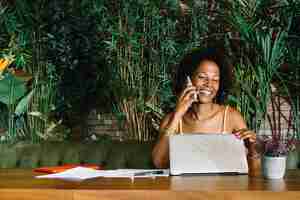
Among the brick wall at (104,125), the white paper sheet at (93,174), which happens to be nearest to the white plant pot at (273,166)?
the white paper sheet at (93,174)

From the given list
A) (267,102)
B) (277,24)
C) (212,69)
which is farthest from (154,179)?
(277,24)

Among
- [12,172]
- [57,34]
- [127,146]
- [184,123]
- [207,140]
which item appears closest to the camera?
[207,140]

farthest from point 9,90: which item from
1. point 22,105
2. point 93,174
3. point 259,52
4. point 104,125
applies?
point 93,174

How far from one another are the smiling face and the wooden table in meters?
0.65

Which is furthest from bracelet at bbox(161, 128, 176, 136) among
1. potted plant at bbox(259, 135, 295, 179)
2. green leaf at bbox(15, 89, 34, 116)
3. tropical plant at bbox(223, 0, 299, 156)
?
green leaf at bbox(15, 89, 34, 116)

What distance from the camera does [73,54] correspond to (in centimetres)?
427

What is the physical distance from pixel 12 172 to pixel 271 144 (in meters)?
1.09

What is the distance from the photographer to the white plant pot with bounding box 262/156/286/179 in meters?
2.12

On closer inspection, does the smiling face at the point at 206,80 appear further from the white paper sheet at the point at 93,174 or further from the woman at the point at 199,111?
the white paper sheet at the point at 93,174

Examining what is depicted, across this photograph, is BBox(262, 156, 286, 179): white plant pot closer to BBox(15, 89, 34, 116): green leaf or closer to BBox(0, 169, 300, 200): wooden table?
BBox(0, 169, 300, 200): wooden table

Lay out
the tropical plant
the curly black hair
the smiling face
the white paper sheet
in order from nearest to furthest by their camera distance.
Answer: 1. the white paper sheet
2. the smiling face
3. the curly black hair
4. the tropical plant

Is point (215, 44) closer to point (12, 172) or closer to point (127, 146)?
point (127, 146)

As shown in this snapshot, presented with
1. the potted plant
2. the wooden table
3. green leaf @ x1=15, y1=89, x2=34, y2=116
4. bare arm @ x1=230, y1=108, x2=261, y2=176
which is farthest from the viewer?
green leaf @ x1=15, y1=89, x2=34, y2=116

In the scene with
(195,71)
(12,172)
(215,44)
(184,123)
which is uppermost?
(215,44)
